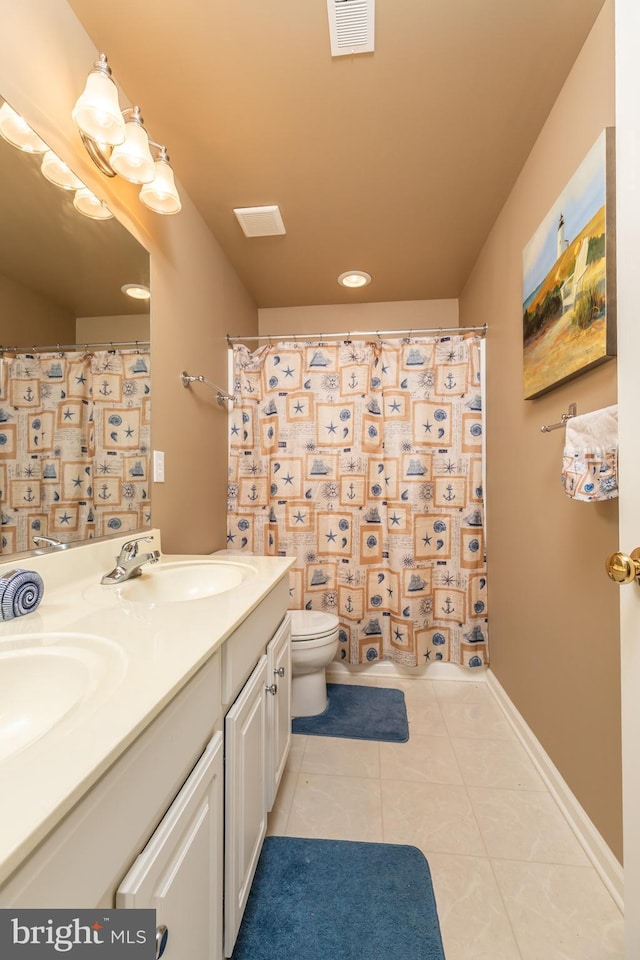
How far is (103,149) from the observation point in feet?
3.89

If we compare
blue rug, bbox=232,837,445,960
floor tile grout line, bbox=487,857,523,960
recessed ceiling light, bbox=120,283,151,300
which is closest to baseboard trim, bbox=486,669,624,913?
floor tile grout line, bbox=487,857,523,960

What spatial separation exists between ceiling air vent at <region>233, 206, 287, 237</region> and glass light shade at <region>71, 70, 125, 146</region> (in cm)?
85

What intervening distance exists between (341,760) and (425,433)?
1.65 meters

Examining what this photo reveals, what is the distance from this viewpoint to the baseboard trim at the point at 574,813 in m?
1.09

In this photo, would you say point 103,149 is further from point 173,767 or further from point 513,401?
point 513,401

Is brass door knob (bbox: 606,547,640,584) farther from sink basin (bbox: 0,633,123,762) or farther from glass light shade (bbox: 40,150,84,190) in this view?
glass light shade (bbox: 40,150,84,190)

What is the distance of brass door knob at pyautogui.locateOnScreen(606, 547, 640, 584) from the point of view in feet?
2.03

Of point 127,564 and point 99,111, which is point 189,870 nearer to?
point 127,564

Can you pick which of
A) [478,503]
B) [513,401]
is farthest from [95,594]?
[478,503]

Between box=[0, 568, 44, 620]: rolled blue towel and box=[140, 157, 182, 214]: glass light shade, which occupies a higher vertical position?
box=[140, 157, 182, 214]: glass light shade

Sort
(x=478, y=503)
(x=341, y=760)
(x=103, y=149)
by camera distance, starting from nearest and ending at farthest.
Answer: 1. (x=103, y=149)
2. (x=341, y=760)
3. (x=478, y=503)

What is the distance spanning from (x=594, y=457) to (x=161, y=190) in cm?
154

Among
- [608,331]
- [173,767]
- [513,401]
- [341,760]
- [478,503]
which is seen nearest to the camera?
[173,767]
